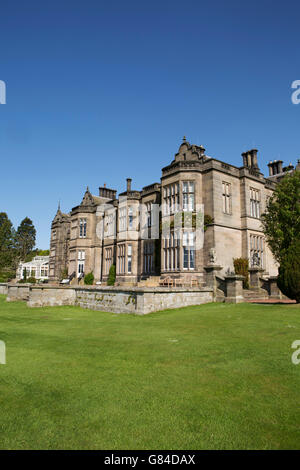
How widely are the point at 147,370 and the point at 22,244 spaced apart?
277 feet

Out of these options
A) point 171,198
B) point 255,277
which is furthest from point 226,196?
point 255,277

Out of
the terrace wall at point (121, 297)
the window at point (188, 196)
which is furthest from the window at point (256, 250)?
the terrace wall at point (121, 297)

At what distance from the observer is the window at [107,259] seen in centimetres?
3631

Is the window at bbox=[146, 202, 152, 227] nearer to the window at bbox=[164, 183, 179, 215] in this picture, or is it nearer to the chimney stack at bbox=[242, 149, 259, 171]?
the window at bbox=[164, 183, 179, 215]

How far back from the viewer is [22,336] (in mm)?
10000

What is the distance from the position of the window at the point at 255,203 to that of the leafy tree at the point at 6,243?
48.3 meters

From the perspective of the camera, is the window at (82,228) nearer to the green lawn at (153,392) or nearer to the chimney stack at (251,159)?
the chimney stack at (251,159)

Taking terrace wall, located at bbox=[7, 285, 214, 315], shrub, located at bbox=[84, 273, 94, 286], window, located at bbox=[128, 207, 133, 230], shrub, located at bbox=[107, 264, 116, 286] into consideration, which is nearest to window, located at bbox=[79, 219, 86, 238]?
shrub, located at bbox=[84, 273, 94, 286]

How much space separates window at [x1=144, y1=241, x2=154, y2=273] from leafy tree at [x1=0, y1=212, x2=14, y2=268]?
38.0 metres

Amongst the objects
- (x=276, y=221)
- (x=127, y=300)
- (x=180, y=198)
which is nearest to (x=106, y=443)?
(x=127, y=300)

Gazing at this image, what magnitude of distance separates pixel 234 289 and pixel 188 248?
286 inches

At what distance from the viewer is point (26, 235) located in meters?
83.9

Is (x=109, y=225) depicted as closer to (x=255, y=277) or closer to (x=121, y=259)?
(x=121, y=259)

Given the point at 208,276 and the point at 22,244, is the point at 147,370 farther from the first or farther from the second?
the point at 22,244
